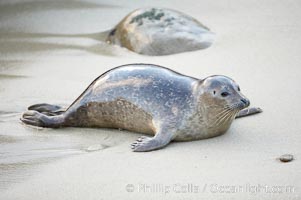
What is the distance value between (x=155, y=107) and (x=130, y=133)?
0.26m

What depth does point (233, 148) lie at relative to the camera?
14.3 feet

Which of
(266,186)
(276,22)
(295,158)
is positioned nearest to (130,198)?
(266,186)

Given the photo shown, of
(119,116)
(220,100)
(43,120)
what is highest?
(220,100)

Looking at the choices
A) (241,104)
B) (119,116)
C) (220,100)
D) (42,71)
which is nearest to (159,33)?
(42,71)

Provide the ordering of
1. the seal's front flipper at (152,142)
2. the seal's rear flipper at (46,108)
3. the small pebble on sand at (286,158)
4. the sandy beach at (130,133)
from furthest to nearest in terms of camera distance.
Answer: the seal's rear flipper at (46,108) → the seal's front flipper at (152,142) → the small pebble on sand at (286,158) → the sandy beach at (130,133)

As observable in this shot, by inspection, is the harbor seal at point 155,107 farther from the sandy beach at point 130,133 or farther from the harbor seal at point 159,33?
the harbor seal at point 159,33

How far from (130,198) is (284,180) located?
87cm

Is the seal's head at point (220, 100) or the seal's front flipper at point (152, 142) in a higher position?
the seal's head at point (220, 100)

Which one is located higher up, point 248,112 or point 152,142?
point 248,112

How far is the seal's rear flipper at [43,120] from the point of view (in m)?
4.94

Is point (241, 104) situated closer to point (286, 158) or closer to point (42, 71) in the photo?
point (286, 158)

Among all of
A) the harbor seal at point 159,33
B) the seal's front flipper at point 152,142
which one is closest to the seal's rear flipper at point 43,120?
the seal's front flipper at point 152,142

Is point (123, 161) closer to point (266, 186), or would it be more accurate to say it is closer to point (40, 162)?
point (40, 162)

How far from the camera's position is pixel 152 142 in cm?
441
